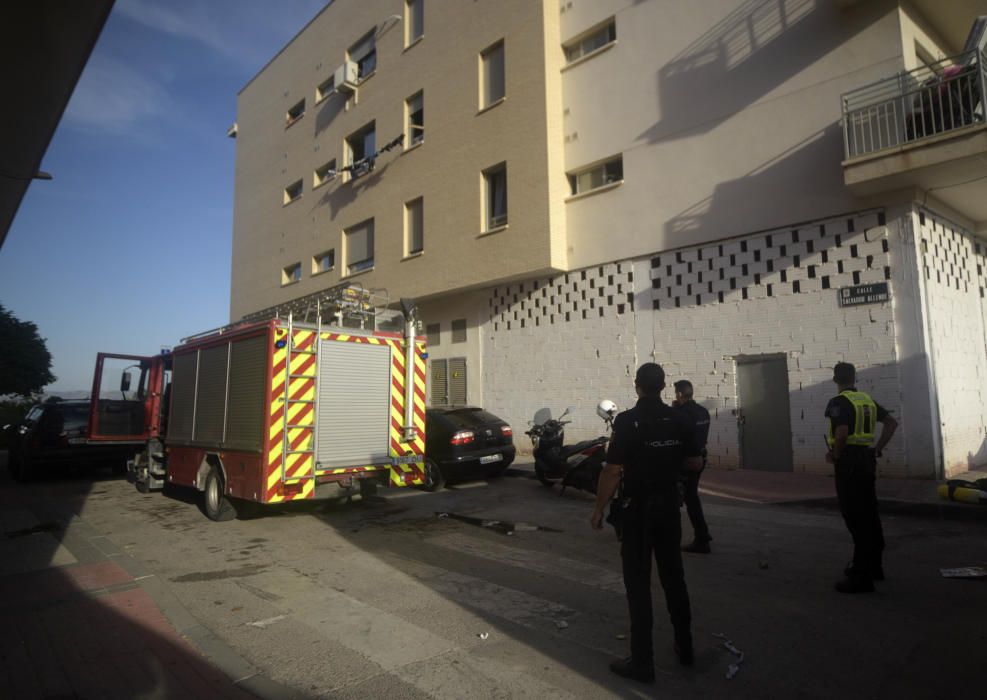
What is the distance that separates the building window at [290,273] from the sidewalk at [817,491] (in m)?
18.3

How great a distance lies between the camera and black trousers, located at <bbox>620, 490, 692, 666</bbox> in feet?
11.8

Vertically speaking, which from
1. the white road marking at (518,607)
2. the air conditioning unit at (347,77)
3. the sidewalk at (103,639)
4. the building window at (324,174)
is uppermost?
the air conditioning unit at (347,77)

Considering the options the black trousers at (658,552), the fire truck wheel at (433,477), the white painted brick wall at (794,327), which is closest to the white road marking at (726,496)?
the white painted brick wall at (794,327)

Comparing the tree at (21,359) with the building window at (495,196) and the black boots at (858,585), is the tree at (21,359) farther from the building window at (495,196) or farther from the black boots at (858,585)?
the black boots at (858,585)

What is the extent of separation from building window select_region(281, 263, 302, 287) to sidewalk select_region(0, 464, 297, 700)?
18.4 metres

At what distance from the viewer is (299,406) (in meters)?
7.92

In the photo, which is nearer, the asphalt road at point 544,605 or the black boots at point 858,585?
the asphalt road at point 544,605

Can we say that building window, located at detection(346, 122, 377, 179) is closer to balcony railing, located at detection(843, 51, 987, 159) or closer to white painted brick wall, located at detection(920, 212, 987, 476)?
balcony railing, located at detection(843, 51, 987, 159)

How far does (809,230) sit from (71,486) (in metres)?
15.3

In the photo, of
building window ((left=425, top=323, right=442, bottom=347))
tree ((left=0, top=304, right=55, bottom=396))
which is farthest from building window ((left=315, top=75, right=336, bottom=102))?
tree ((left=0, top=304, right=55, bottom=396))

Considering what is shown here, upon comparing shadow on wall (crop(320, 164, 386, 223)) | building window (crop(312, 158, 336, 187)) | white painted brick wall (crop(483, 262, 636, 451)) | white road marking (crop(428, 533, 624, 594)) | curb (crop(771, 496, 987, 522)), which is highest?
building window (crop(312, 158, 336, 187))

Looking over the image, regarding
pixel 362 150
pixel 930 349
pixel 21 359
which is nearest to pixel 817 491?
pixel 930 349

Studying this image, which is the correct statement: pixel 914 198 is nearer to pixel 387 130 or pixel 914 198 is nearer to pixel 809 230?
pixel 809 230

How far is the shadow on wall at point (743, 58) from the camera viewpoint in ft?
34.5
